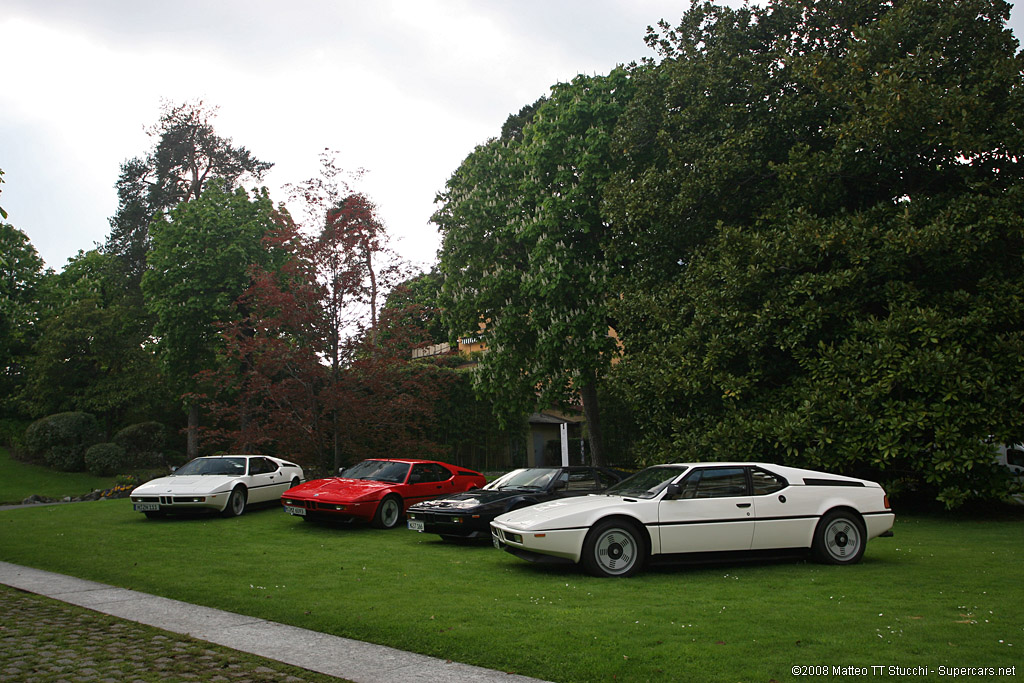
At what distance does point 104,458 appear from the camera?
27.4 metres

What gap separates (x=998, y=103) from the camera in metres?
15.6

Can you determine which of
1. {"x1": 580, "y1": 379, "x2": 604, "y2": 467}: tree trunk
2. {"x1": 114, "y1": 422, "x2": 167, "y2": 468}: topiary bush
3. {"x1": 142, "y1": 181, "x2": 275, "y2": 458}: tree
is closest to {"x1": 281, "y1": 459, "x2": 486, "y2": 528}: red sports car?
{"x1": 580, "y1": 379, "x2": 604, "y2": 467}: tree trunk

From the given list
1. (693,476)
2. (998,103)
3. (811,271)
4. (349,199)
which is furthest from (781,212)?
(349,199)

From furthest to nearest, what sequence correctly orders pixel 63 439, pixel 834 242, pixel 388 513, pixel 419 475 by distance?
pixel 63 439 → pixel 834 242 → pixel 419 475 → pixel 388 513

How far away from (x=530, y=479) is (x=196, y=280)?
21025mm

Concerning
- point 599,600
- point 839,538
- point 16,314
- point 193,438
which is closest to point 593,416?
point 839,538

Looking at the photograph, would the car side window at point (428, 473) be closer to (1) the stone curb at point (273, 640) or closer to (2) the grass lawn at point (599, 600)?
(2) the grass lawn at point (599, 600)

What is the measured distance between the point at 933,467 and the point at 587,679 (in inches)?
496

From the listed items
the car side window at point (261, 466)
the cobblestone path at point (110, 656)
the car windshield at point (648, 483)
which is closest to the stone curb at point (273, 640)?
the cobblestone path at point (110, 656)

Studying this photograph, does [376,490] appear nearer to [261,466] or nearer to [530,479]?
[530,479]

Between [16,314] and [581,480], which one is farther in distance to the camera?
[16,314]

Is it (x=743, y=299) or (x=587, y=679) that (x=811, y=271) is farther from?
(x=587, y=679)

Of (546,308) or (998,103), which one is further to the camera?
(546,308)

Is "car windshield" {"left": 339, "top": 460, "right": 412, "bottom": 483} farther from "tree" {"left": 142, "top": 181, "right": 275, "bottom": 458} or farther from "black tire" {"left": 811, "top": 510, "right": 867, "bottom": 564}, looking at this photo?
"tree" {"left": 142, "top": 181, "right": 275, "bottom": 458}
